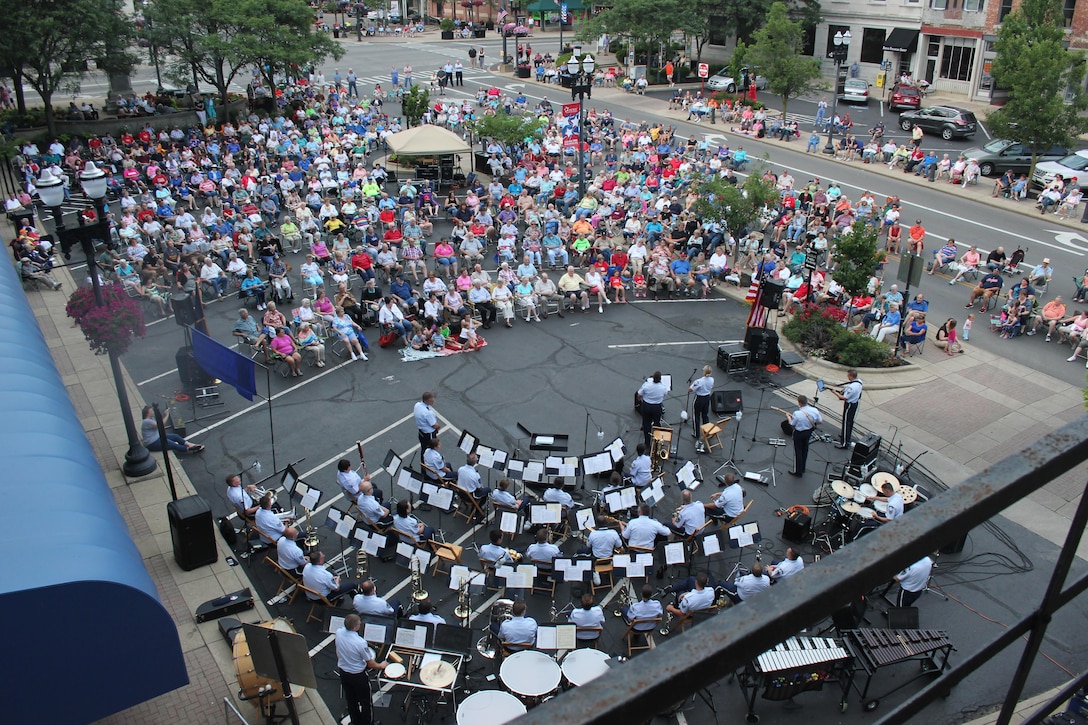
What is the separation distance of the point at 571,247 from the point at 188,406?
43.5 ft

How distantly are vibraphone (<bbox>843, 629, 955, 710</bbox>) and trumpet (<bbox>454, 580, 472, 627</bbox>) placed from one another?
518 centimetres

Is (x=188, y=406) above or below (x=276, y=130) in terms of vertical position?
below

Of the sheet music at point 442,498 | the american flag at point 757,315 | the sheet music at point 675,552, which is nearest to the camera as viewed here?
the sheet music at point 675,552

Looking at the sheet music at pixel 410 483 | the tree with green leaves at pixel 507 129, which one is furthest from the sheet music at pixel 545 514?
the tree with green leaves at pixel 507 129

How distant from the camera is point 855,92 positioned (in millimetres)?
52188

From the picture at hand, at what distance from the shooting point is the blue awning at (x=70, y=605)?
8.04 meters

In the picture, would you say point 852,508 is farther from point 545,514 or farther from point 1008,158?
point 1008,158

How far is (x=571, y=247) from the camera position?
2747cm

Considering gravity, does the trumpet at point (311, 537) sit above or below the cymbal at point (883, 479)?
below

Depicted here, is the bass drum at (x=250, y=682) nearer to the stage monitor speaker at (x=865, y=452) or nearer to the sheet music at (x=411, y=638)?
the sheet music at (x=411, y=638)

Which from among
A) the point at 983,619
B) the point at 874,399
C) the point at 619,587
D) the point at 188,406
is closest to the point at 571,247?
the point at 874,399

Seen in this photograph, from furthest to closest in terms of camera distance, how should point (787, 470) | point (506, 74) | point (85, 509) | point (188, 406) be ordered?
point (506, 74) → point (188, 406) → point (787, 470) → point (85, 509)

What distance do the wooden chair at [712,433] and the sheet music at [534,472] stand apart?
4252mm

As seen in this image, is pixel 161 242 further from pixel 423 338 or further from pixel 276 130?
pixel 276 130
